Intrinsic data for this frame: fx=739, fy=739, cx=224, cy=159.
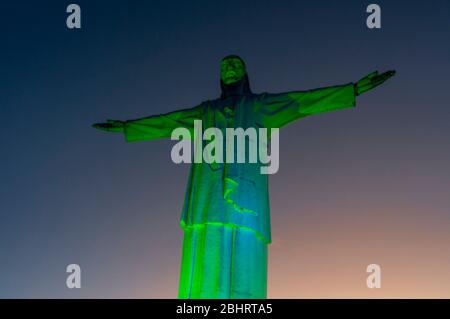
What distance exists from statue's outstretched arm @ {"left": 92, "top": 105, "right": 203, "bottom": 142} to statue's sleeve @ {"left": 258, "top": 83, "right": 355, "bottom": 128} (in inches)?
51.4

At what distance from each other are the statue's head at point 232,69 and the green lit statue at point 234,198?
2cm

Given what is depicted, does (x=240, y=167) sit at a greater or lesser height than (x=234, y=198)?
greater

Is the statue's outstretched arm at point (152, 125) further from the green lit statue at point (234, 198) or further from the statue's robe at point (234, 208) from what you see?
the statue's robe at point (234, 208)

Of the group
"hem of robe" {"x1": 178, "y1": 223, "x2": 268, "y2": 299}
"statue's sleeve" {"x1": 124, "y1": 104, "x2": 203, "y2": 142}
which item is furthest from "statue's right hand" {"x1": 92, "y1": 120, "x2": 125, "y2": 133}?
"hem of robe" {"x1": 178, "y1": 223, "x2": 268, "y2": 299}

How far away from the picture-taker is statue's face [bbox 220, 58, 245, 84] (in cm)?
1302

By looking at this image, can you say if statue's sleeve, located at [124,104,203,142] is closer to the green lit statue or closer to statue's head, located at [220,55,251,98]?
the green lit statue

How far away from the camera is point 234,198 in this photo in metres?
11.4

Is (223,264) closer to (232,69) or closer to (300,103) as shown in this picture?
(300,103)

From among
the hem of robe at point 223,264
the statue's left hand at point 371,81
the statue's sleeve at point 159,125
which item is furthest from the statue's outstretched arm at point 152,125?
the statue's left hand at point 371,81

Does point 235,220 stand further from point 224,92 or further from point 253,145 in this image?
point 224,92

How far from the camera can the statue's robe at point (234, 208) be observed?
11102 millimetres

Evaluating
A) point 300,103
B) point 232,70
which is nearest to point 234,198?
point 300,103

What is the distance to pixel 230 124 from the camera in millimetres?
12305

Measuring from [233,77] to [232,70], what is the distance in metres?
0.13
